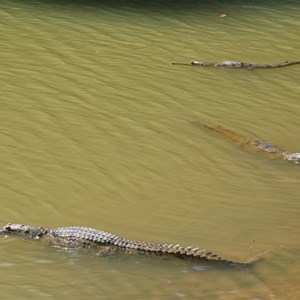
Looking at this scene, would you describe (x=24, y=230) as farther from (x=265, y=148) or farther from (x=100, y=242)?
(x=265, y=148)

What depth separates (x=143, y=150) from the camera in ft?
27.9

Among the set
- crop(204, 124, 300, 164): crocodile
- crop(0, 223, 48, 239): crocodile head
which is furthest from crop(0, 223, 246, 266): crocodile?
crop(204, 124, 300, 164): crocodile

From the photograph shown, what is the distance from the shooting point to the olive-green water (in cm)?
606

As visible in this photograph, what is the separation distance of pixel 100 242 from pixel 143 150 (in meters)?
2.36

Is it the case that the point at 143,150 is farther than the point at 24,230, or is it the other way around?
the point at 143,150

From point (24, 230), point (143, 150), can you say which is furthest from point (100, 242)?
point (143, 150)

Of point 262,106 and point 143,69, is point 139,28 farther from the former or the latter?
point 262,106

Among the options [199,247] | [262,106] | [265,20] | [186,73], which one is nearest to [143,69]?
[186,73]

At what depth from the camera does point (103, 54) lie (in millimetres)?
11508

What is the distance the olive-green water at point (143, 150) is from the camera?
6.06 meters

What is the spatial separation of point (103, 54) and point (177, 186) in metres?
4.31

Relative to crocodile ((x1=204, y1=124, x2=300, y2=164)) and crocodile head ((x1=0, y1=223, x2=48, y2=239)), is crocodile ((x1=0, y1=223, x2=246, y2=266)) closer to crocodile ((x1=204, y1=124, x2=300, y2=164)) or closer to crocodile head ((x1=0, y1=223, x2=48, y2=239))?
crocodile head ((x1=0, y1=223, x2=48, y2=239))

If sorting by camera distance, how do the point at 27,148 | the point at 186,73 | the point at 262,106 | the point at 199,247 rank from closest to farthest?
the point at 199,247
the point at 27,148
the point at 262,106
the point at 186,73

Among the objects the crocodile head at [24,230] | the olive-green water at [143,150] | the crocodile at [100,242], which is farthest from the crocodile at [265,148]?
the crocodile head at [24,230]
